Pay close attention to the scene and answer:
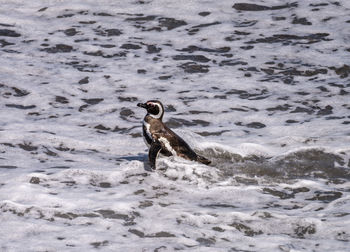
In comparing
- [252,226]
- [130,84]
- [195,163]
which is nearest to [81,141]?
[195,163]

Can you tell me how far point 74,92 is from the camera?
10.3m

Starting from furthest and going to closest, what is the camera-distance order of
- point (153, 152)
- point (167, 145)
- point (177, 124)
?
point (177, 124)
point (167, 145)
point (153, 152)

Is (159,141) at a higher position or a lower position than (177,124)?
higher

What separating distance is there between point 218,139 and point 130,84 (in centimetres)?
244

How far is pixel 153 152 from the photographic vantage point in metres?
7.63

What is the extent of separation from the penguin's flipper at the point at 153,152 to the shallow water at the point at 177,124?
0.11 m

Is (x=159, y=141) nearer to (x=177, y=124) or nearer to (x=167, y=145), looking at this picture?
(x=167, y=145)

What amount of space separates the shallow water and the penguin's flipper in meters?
0.11

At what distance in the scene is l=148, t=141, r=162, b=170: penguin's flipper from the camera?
7486 mm

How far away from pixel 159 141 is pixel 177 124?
4.84 ft

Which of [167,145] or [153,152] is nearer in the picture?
[153,152]

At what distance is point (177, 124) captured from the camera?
9.34 metres

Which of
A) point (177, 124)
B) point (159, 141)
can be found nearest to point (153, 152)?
point (159, 141)

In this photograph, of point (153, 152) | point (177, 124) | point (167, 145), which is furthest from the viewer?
point (177, 124)
